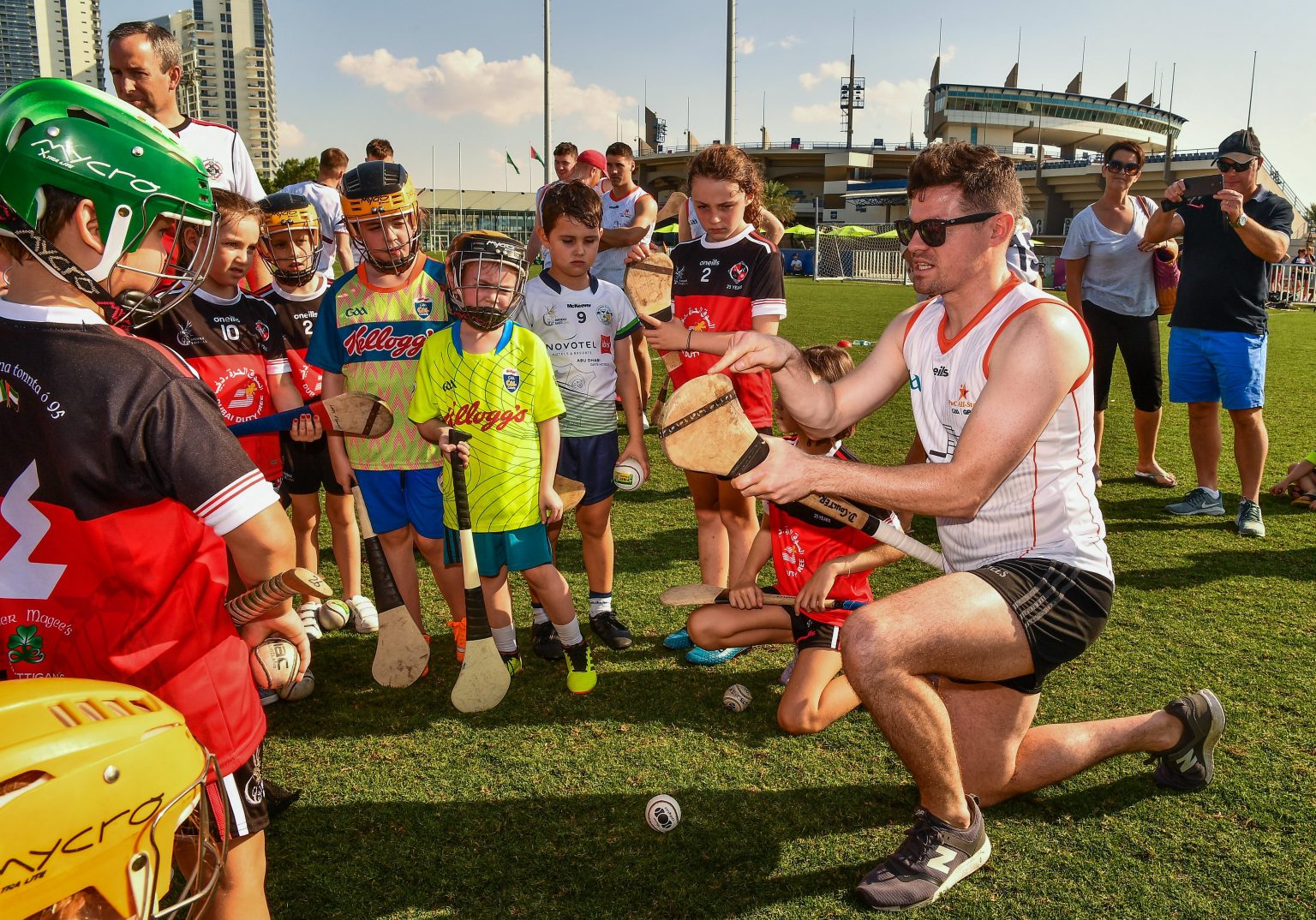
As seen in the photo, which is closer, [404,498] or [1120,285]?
[404,498]

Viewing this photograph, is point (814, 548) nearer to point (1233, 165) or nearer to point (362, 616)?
point (362, 616)

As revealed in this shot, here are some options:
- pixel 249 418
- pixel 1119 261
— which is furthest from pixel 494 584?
pixel 1119 261

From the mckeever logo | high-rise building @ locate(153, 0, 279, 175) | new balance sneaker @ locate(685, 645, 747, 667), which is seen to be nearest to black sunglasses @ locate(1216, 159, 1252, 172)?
new balance sneaker @ locate(685, 645, 747, 667)

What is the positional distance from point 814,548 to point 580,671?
116 cm

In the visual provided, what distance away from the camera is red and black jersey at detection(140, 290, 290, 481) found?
3.89m

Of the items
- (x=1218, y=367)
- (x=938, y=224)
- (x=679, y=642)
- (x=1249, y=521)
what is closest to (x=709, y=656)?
(x=679, y=642)

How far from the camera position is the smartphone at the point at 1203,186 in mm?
5770

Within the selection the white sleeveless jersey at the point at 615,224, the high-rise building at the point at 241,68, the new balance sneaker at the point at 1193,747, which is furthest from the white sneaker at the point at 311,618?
the high-rise building at the point at 241,68

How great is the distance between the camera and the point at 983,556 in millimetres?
2971

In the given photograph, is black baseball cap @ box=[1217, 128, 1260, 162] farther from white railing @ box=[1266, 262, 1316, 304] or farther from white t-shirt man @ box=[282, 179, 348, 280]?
white railing @ box=[1266, 262, 1316, 304]

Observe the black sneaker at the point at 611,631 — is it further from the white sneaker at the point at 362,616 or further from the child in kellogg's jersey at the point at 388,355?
the white sneaker at the point at 362,616

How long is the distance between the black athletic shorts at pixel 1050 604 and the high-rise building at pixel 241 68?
180519mm

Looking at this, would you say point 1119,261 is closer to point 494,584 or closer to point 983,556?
point 983,556

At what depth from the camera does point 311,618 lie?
14.8 feet
